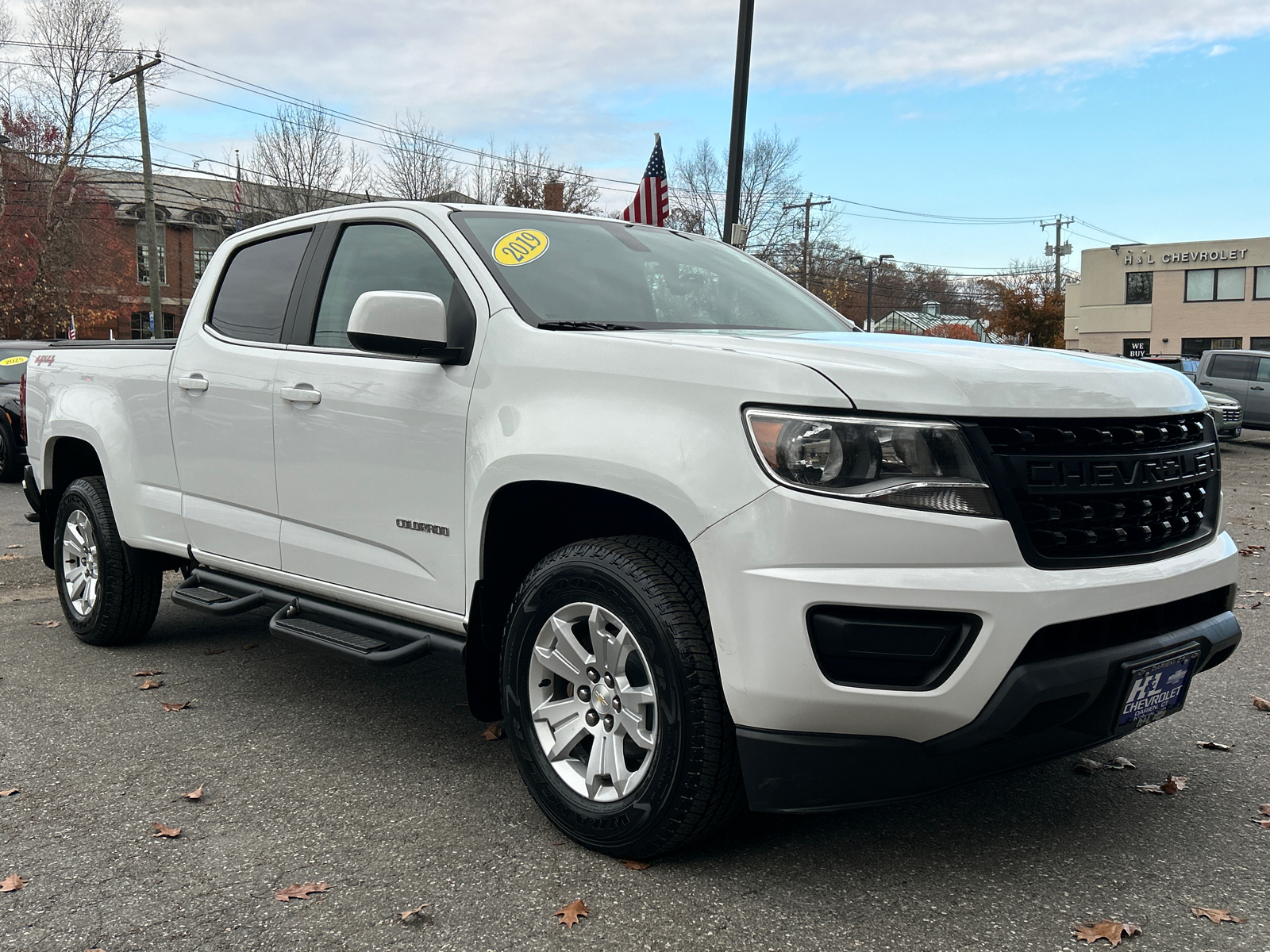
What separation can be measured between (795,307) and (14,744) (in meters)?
3.42

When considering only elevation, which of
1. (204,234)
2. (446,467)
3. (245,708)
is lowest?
(245,708)

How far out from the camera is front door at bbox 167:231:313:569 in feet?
14.0

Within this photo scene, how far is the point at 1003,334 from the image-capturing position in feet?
221

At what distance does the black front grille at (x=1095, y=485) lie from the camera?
2633 millimetres

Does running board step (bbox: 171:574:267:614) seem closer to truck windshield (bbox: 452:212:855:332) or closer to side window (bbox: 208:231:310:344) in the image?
side window (bbox: 208:231:310:344)

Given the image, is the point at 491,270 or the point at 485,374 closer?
the point at 485,374

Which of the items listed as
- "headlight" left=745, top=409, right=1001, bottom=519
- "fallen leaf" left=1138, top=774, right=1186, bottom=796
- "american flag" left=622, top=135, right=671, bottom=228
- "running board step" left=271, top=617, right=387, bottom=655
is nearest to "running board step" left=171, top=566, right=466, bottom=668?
"running board step" left=271, top=617, right=387, bottom=655

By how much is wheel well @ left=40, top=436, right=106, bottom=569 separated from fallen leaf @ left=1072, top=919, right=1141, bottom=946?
5045 mm

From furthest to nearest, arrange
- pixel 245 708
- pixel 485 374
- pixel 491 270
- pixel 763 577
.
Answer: pixel 245 708 < pixel 491 270 < pixel 485 374 < pixel 763 577

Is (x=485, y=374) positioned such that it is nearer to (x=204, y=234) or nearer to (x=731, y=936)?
(x=731, y=936)

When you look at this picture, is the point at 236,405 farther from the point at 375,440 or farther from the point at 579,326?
the point at 579,326

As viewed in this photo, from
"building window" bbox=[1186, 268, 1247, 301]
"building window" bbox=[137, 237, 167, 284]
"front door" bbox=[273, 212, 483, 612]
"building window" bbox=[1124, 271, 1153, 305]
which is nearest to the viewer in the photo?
"front door" bbox=[273, 212, 483, 612]

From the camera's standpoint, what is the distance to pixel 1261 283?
170 ft

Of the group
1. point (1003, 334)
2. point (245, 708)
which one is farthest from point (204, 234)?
point (245, 708)
